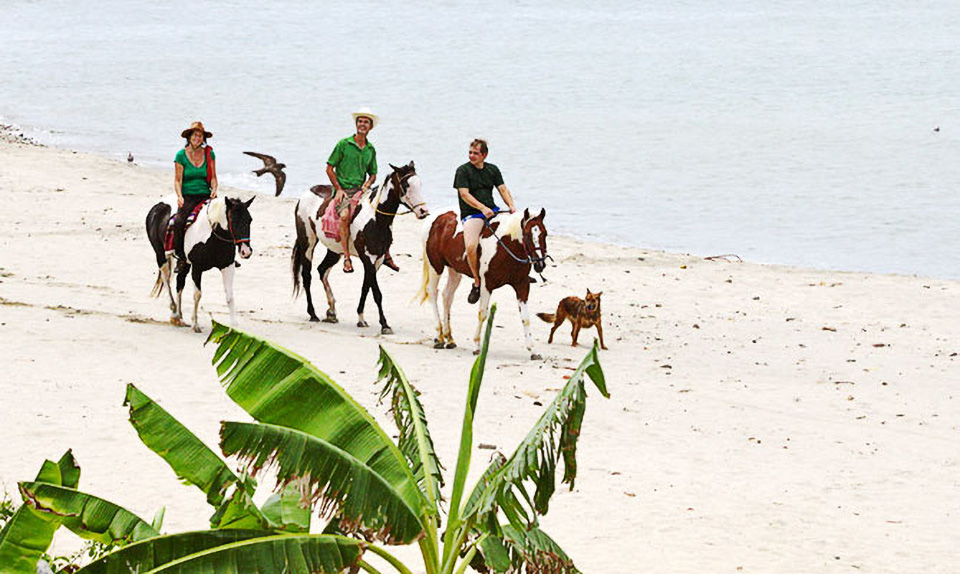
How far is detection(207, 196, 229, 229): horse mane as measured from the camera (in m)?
15.6

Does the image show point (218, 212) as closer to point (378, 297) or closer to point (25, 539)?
point (378, 297)

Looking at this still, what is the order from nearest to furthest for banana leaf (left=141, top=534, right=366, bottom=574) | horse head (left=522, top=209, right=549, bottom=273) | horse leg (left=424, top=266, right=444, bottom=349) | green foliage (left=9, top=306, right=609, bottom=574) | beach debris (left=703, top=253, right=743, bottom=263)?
banana leaf (left=141, top=534, right=366, bottom=574), green foliage (left=9, top=306, right=609, bottom=574), horse head (left=522, top=209, right=549, bottom=273), horse leg (left=424, top=266, right=444, bottom=349), beach debris (left=703, top=253, right=743, bottom=263)

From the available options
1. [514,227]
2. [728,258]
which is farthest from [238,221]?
[728,258]

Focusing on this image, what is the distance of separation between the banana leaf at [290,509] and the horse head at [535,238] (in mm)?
8419

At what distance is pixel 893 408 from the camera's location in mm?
14086

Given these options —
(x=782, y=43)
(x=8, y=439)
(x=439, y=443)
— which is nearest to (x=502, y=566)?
(x=439, y=443)

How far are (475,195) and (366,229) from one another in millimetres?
1921

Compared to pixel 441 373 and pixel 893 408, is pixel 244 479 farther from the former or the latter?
pixel 893 408

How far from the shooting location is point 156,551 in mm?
6262

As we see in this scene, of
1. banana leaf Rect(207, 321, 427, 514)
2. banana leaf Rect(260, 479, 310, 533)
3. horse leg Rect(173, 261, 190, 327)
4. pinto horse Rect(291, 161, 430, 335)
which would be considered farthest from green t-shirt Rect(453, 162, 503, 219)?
banana leaf Rect(260, 479, 310, 533)

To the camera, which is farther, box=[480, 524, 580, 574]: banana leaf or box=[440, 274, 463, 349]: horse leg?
box=[440, 274, 463, 349]: horse leg

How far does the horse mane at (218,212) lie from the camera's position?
15648 millimetres

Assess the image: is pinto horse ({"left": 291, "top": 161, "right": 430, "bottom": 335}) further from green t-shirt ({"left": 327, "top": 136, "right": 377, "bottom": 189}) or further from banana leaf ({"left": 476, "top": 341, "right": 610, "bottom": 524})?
banana leaf ({"left": 476, "top": 341, "right": 610, "bottom": 524})

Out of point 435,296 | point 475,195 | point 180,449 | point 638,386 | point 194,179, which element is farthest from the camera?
point 435,296
